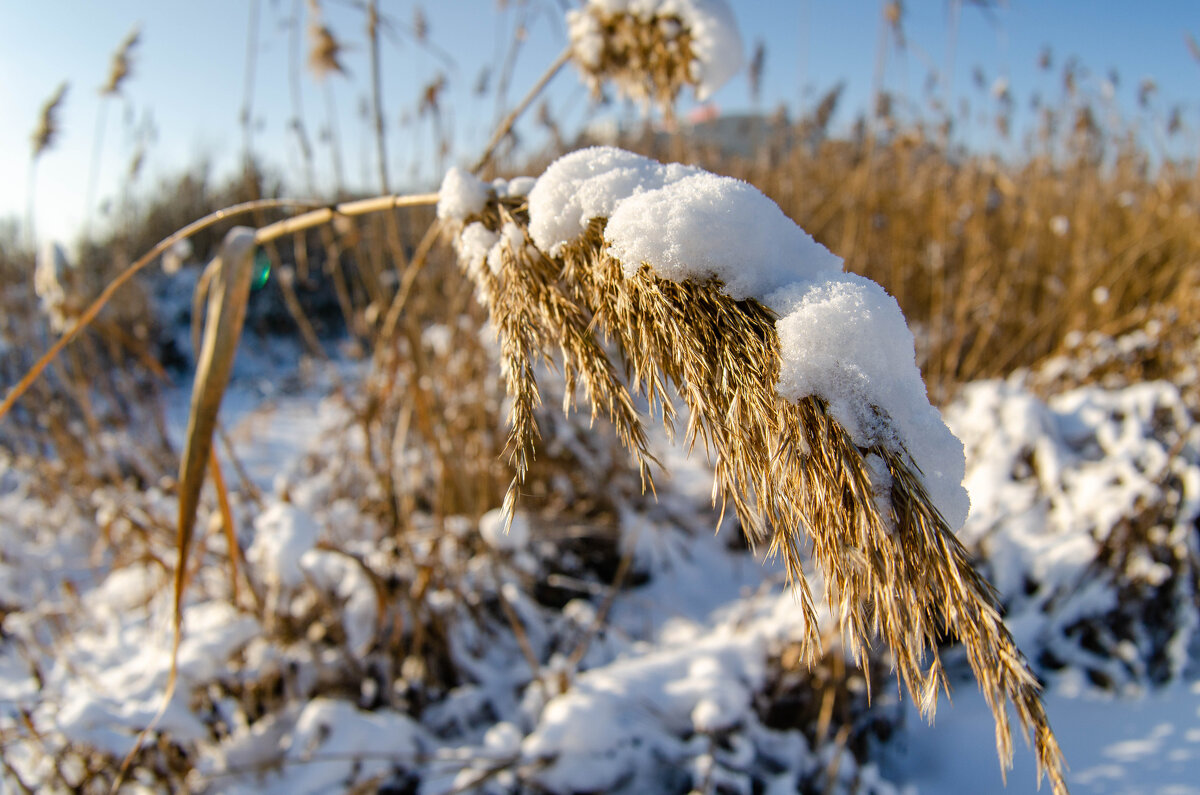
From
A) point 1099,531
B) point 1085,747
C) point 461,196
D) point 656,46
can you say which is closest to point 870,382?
point 461,196

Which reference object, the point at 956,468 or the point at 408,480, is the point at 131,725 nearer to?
the point at 408,480

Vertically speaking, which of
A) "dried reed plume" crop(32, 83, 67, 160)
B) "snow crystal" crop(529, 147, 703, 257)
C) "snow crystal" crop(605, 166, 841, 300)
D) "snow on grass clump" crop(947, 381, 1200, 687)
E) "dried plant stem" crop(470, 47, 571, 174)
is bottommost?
"snow on grass clump" crop(947, 381, 1200, 687)

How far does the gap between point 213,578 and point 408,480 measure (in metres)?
0.76

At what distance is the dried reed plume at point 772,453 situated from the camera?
470mm

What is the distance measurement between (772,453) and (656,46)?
124cm

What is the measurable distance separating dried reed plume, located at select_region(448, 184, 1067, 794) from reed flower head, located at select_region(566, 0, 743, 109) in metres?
0.90

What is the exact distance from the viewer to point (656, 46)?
4.64 feet

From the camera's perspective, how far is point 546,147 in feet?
11.1

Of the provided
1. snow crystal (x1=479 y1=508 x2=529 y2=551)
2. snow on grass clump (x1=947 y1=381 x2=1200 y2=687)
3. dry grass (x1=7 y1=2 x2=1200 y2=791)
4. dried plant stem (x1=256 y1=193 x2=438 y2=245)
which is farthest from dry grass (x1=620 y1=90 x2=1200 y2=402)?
dried plant stem (x1=256 y1=193 x2=438 y2=245)

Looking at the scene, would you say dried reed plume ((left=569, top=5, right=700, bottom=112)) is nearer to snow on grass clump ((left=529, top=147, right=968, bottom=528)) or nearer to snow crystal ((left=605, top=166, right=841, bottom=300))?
snow on grass clump ((left=529, top=147, right=968, bottom=528))

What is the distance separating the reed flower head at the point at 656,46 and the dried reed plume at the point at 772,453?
0.90m

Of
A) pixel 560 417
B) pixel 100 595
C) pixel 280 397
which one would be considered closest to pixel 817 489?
pixel 560 417

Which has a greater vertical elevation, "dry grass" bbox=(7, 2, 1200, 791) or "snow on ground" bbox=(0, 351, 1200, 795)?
"dry grass" bbox=(7, 2, 1200, 791)

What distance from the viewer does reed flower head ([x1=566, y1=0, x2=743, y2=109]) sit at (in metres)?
1.34
